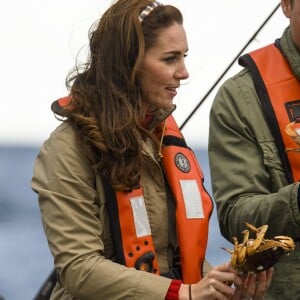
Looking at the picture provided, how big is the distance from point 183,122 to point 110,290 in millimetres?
1578

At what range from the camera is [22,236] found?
580 cm

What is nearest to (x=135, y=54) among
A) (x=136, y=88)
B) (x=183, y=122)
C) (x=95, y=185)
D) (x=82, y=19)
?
(x=136, y=88)

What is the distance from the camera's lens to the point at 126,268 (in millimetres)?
4109

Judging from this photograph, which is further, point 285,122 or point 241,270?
point 285,122

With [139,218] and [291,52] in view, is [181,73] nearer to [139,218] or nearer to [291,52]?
[291,52]

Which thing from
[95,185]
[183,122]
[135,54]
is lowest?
[183,122]

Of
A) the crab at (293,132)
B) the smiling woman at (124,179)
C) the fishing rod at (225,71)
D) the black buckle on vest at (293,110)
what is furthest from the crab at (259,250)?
the fishing rod at (225,71)

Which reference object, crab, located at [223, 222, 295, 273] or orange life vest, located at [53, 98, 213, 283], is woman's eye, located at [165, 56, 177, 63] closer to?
orange life vest, located at [53, 98, 213, 283]

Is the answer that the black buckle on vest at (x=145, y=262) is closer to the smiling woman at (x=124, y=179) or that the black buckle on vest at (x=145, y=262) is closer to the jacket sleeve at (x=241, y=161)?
the smiling woman at (x=124, y=179)

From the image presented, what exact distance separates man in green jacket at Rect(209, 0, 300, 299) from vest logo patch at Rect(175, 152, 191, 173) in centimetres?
18

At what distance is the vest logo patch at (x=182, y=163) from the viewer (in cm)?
439

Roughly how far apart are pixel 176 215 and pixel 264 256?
0.54m

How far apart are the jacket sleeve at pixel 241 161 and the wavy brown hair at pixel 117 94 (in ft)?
0.75

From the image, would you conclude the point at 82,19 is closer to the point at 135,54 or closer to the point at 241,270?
the point at 135,54
